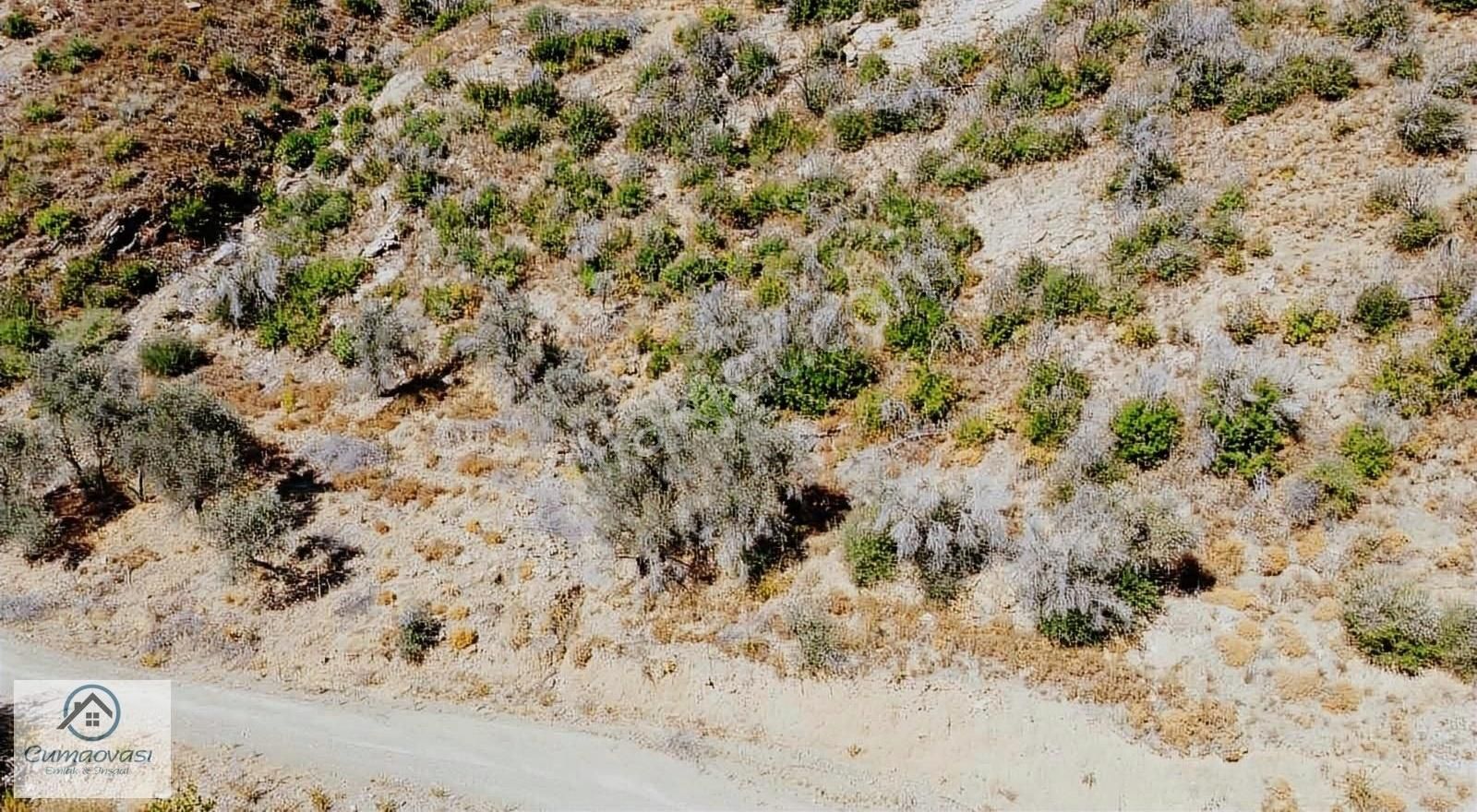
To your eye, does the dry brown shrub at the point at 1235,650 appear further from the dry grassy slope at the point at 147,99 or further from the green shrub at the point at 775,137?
the dry grassy slope at the point at 147,99

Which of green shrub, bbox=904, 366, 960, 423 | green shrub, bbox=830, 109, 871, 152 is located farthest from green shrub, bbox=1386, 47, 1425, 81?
green shrub, bbox=904, 366, 960, 423

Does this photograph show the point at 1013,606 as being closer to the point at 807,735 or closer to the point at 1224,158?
the point at 807,735

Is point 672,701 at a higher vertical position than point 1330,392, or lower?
lower

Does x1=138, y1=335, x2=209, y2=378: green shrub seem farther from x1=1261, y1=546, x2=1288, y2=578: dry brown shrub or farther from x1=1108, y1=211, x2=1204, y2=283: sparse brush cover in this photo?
x1=1261, y1=546, x2=1288, y2=578: dry brown shrub

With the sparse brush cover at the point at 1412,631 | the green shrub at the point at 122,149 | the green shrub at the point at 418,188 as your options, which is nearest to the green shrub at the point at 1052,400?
the sparse brush cover at the point at 1412,631

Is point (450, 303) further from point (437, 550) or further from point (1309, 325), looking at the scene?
point (1309, 325)

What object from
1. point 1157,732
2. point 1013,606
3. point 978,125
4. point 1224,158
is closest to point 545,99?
point 978,125
